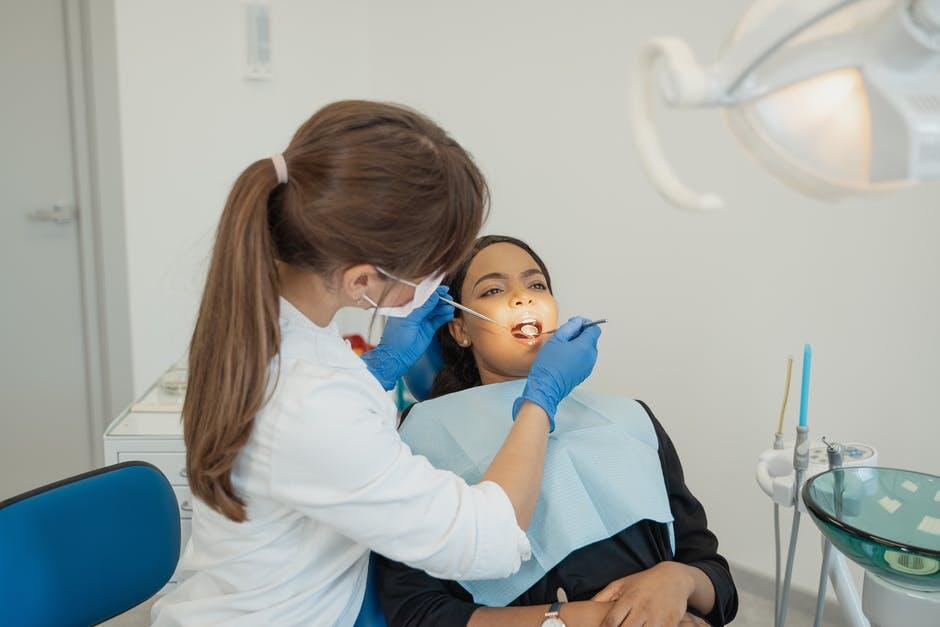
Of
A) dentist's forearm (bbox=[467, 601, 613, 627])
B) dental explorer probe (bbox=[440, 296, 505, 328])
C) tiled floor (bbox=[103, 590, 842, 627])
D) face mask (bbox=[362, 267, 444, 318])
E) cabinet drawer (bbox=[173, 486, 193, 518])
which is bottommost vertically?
tiled floor (bbox=[103, 590, 842, 627])

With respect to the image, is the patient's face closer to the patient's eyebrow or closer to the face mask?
the patient's eyebrow

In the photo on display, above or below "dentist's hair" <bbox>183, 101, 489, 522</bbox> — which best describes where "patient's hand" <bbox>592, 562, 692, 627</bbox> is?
below

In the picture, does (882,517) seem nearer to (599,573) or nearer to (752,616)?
(599,573)

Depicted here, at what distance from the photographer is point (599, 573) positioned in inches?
47.9

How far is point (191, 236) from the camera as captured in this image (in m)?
2.56

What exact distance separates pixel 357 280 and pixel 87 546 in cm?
55

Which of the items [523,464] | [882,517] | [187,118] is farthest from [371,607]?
[187,118]

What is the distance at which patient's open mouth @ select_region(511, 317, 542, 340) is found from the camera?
139 cm

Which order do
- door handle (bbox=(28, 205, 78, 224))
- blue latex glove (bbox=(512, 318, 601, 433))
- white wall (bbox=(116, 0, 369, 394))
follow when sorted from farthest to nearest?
door handle (bbox=(28, 205, 78, 224))
white wall (bbox=(116, 0, 369, 394))
blue latex glove (bbox=(512, 318, 601, 433))

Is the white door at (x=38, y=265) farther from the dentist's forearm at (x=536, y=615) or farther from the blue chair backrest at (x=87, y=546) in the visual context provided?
the dentist's forearm at (x=536, y=615)

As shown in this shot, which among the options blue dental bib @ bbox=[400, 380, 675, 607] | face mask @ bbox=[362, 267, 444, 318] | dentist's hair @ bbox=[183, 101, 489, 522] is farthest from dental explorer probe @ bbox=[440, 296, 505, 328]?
dentist's hair @ bbox=[183, 101, 489, 522]

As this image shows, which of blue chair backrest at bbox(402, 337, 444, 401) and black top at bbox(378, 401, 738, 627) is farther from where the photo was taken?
blue chair backrest at bbox(402, 337, 444, 401)

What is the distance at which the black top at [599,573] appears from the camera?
1.13 m

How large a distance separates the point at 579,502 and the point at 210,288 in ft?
2.02
